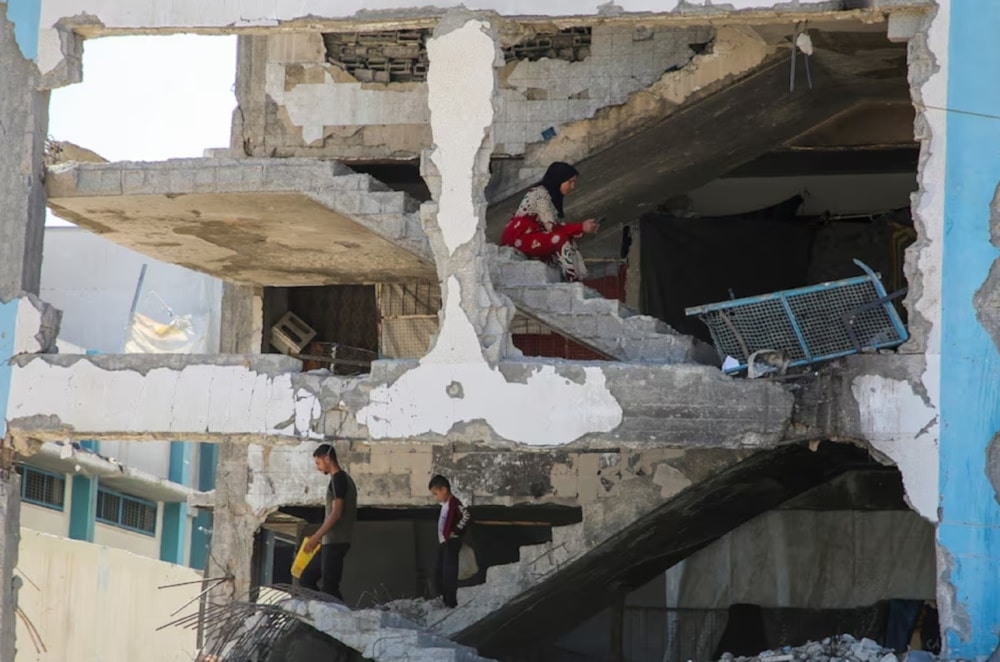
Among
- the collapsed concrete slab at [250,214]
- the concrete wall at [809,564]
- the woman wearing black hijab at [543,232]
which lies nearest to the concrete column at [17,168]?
the collapsed concrete slab at [250,214]

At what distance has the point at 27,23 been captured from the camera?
1600 cm

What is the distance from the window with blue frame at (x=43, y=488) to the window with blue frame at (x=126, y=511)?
250 centimetres

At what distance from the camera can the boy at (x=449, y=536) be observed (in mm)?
16922

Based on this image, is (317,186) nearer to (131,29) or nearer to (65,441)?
(131,29)

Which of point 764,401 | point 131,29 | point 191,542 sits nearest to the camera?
point 764,401

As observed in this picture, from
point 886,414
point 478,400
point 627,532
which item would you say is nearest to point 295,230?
point 478,400

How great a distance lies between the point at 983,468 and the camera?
13.8 m

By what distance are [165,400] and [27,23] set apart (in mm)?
3668

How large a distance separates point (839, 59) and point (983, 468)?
5217 mm

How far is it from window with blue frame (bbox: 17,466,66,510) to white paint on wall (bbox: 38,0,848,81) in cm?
1513

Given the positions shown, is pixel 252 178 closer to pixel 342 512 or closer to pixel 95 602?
pixel 342 512

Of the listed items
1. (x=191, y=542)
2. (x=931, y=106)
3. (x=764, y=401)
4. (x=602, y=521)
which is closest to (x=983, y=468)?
(x=764, y=401)

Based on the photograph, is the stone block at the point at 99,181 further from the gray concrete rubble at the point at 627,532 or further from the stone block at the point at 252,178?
the gray concrete rubble at the point at 627,532

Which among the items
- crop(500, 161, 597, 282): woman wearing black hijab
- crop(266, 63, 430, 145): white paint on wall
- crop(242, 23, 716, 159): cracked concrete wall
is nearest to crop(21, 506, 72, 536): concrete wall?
crop(242, 23, 716, 159): cracked concrete wall
